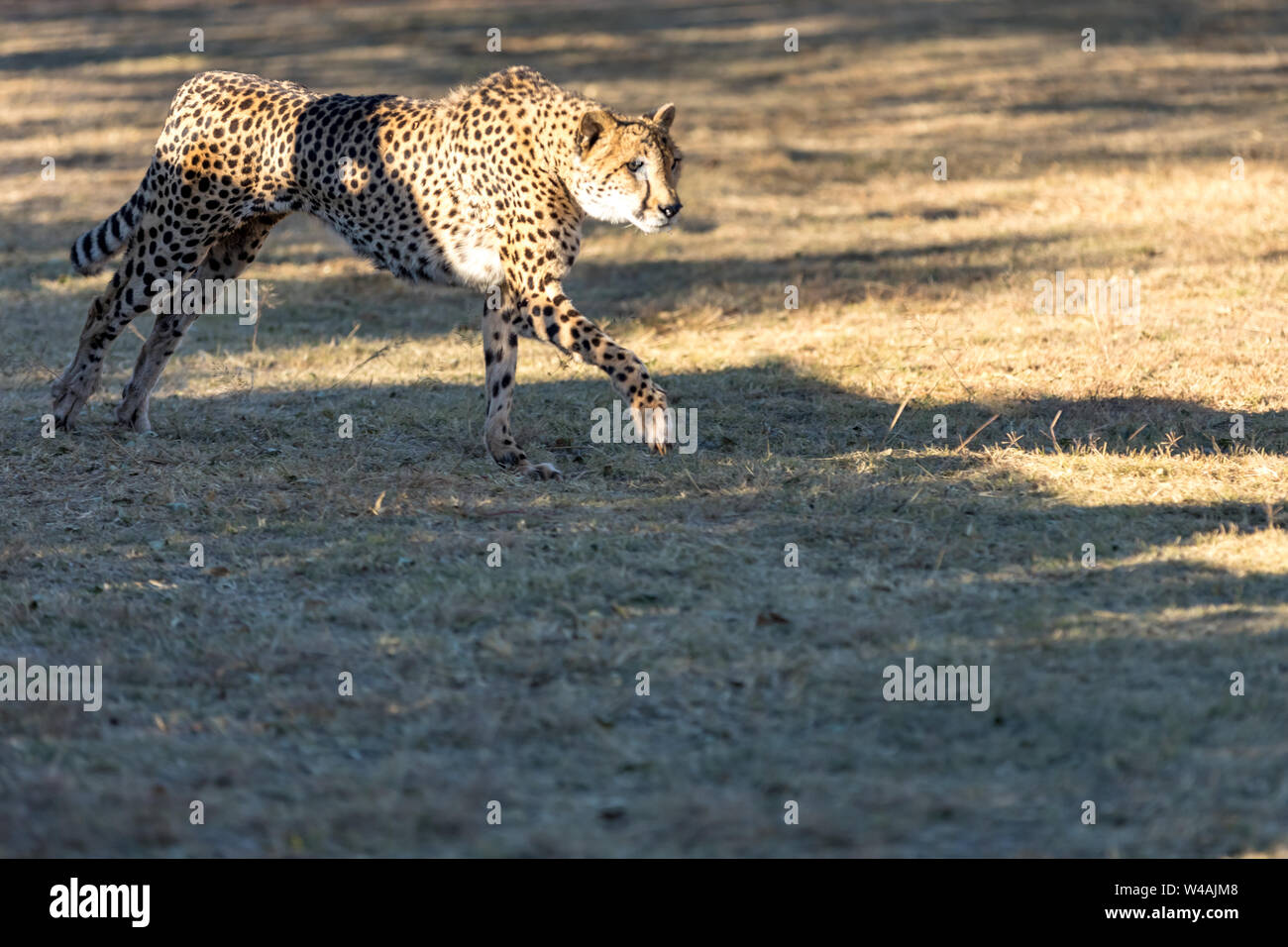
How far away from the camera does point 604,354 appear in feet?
25.5

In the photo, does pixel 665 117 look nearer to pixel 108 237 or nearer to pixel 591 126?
pixel 591 126

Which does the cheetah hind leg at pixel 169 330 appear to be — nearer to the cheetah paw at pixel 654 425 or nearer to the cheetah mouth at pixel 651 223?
the cheetah mouth at pixel 651 223

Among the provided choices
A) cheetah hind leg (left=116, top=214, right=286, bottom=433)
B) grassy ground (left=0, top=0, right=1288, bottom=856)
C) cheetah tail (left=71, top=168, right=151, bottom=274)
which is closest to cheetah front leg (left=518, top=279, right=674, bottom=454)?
grassy ground (left=0, top=0, right=1288, bottom=856)

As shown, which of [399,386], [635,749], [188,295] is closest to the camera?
[635,749]

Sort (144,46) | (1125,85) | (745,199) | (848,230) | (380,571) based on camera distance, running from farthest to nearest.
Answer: (144,46) < (1125,85) < (745,199) < (848,230) < (380,571)

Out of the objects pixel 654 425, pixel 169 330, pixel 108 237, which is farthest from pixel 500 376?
pixel 108 237

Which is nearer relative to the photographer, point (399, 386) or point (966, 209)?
point (399, 386)

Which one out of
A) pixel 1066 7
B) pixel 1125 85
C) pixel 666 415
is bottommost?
pixel 666 415

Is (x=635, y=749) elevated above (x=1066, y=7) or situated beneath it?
situated beneath

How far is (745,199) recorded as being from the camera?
16.1m

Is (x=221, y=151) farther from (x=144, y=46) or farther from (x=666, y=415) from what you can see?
(x=144, y=46)

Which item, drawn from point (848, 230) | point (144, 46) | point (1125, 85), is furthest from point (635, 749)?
point (144, 46)

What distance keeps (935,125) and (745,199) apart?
14.0 feet

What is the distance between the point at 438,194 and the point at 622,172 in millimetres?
1092
